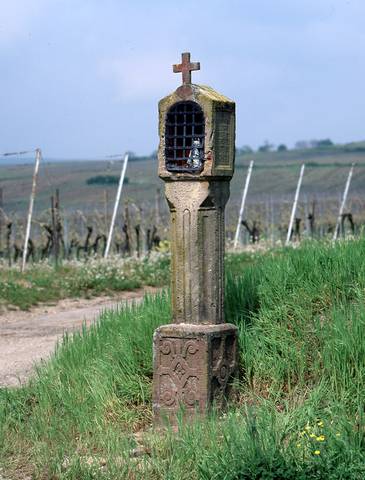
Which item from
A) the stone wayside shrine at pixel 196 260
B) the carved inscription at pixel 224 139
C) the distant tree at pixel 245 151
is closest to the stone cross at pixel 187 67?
the stone wayside shrine at pixel 196 260

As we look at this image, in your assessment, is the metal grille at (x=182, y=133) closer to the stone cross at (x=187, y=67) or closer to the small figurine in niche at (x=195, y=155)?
the small figurine in niche at (x=195, y=155)

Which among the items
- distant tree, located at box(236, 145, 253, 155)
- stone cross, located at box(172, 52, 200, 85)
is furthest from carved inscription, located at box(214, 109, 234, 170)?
distant tree, located at box(236, 145, 253, 155)

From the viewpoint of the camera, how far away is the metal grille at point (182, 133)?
7.40 metres

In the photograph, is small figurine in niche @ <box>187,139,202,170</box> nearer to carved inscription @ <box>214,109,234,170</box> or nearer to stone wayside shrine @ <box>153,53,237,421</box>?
stone wayside shrine @ <box>153,53,237,421</box>

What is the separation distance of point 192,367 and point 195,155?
144cm

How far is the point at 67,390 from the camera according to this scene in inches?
310

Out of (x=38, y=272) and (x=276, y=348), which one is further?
(x=38, y=272)

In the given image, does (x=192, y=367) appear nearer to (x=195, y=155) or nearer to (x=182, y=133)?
(x=195, y=155)

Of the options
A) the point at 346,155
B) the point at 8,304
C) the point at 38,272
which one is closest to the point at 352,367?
the point at 8,304

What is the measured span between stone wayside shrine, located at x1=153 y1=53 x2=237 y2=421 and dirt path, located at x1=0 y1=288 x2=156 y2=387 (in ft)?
6.82

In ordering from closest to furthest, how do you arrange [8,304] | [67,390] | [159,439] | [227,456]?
[227,456]
[159,439]
[67,390]
[8,304]

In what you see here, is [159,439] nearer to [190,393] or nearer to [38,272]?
[190,393]

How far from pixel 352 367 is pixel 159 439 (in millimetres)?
1358

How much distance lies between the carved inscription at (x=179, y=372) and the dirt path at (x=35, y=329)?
204 centimetres
